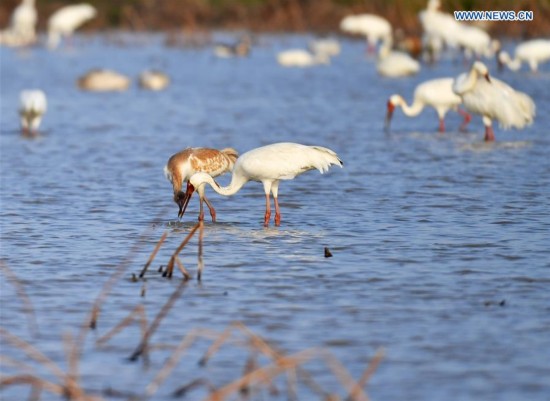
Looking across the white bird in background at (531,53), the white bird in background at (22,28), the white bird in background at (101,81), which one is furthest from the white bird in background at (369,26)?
the white bird in background at (101,81)

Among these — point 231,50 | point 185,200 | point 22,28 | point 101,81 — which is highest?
point 22,28

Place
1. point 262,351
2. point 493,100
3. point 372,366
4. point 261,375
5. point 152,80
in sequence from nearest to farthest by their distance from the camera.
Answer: point 261,375 < point 262,351 < point 372,366 < point 493,100 < point 152,80

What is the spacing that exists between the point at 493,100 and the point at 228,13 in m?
26.4

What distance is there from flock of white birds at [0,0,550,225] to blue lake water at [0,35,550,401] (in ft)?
1.15

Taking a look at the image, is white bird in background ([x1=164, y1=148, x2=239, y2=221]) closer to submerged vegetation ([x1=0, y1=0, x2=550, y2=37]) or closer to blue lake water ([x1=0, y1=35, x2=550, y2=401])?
blue lake water ([x1=0, y1=35, x2=550, y2=401])

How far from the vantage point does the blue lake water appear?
609cm

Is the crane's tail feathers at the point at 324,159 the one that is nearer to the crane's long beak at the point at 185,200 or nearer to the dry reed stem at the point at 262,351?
the crane's long beak at the point at 185,200

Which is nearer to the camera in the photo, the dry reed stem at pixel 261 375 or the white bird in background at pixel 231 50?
the dry reed stem at pixel 261 375

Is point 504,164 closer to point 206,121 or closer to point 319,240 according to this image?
point 319,240

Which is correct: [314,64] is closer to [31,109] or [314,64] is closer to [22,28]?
[22,28]

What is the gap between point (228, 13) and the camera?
41156mm

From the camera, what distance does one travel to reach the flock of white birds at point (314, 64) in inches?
393

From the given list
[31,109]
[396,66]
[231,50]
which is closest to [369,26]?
[231,50]

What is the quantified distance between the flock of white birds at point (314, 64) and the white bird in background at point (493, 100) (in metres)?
0.01
